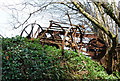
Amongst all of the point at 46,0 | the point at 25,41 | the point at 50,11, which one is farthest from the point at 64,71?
the point at 50,11

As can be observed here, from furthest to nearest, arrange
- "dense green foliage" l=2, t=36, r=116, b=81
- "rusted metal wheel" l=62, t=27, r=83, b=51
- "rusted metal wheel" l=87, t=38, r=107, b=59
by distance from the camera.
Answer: "rusted metal wheel" l=87, t=38, r=107, b=59 < "rusted metal wheel" l=62, t=27, r=83, b=51 < "dense green foliage" l=2, t=36, r=116, b=81

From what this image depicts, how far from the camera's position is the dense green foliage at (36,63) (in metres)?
3.52

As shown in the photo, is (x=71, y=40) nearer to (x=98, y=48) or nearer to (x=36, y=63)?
(x=36, y=63)

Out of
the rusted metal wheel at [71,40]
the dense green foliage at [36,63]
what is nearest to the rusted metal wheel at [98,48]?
the rusted metal wheel at [71,40]

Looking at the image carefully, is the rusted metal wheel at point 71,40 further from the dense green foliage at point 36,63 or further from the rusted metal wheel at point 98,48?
the rusted metal wheel at point 98,48

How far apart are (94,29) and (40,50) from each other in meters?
4.70

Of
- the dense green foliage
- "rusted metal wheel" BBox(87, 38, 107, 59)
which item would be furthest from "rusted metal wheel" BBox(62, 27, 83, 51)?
"rusted metal wheel" BBox(87, 38, 107, 59)

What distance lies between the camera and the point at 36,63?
370 centimetres

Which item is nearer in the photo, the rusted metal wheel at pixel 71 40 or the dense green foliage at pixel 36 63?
the dense green foliage at pixel 36 63

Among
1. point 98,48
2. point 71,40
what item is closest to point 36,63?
point 71,40

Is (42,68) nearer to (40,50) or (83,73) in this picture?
(40,50)

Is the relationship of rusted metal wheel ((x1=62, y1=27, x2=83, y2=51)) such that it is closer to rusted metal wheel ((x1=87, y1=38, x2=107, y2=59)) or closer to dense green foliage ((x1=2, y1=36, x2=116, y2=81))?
dense green foliage ((x1=2, y1=36, x2=116, y2=81))

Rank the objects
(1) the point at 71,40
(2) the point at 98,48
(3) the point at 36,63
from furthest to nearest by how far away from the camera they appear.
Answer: (2) the point at 98,48 < (1) the point at 71,40 < (3) the point at 36,63

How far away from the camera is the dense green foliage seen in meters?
3.52
